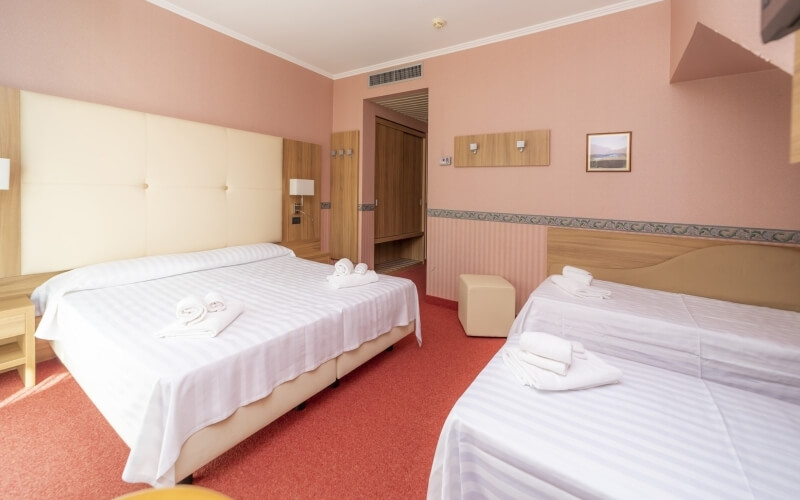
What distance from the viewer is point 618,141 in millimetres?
3037

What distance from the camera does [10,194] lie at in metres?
2.20

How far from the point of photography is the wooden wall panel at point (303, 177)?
400 centimetres

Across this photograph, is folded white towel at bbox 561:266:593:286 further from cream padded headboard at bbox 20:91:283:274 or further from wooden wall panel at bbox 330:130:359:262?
cream padded headboard at bbox 20:91:283:274

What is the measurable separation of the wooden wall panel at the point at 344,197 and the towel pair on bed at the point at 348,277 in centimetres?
212

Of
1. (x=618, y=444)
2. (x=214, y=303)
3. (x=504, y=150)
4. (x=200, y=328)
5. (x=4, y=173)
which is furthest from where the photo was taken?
(x=504, y=150)

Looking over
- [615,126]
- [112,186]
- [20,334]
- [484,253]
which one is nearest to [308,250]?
[112,186]

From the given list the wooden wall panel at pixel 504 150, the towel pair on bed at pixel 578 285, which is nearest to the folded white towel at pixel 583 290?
the towel pair on bed at pixel 578 285

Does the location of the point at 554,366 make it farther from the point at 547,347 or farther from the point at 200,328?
the point at 200,328

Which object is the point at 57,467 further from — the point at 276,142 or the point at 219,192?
the point at 276,142

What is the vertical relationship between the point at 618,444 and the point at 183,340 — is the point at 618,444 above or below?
below

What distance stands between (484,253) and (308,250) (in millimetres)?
2088

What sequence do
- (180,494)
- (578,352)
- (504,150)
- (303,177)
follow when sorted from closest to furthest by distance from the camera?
1. (180,494)
2. (578,352)
3. (504,150)
4. (303,177)

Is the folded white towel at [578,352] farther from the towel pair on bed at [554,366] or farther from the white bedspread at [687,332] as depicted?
the white bedspread at [687,332]

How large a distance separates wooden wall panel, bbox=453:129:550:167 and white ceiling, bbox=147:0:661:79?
3.23ft
